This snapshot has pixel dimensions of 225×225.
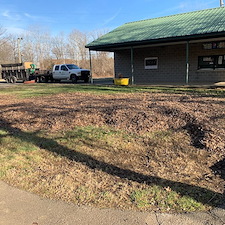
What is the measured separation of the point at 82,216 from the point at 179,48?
18037 mm

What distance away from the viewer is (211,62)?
17.5 m

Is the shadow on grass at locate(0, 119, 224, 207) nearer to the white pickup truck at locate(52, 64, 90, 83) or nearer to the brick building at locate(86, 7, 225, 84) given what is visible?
the brick building at locate(86, 7, 225, 84)

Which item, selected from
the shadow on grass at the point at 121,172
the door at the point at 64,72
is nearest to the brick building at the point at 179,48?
the door at the point at 64,72

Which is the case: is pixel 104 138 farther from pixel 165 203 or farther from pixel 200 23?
pixel 200 23

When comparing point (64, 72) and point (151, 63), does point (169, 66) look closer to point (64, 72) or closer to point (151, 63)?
point (151, 63)

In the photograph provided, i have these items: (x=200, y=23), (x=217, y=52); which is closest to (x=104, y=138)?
(x=200, y=23)

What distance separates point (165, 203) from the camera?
124 inches

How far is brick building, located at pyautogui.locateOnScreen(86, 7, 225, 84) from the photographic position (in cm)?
1497

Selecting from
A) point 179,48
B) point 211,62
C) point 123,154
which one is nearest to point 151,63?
point 179,48

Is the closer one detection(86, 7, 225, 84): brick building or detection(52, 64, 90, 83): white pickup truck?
detection(86, 7, 225, 84): brick building

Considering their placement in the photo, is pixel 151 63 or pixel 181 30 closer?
pixel 181 30

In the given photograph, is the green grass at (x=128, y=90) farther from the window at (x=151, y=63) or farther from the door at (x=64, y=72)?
the door at (x=64, y=72)

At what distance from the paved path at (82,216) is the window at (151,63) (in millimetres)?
18433

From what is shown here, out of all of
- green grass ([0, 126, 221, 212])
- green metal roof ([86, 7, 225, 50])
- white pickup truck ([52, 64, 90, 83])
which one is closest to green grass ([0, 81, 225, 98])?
green metal roof ([86, 7, 225, 50])
